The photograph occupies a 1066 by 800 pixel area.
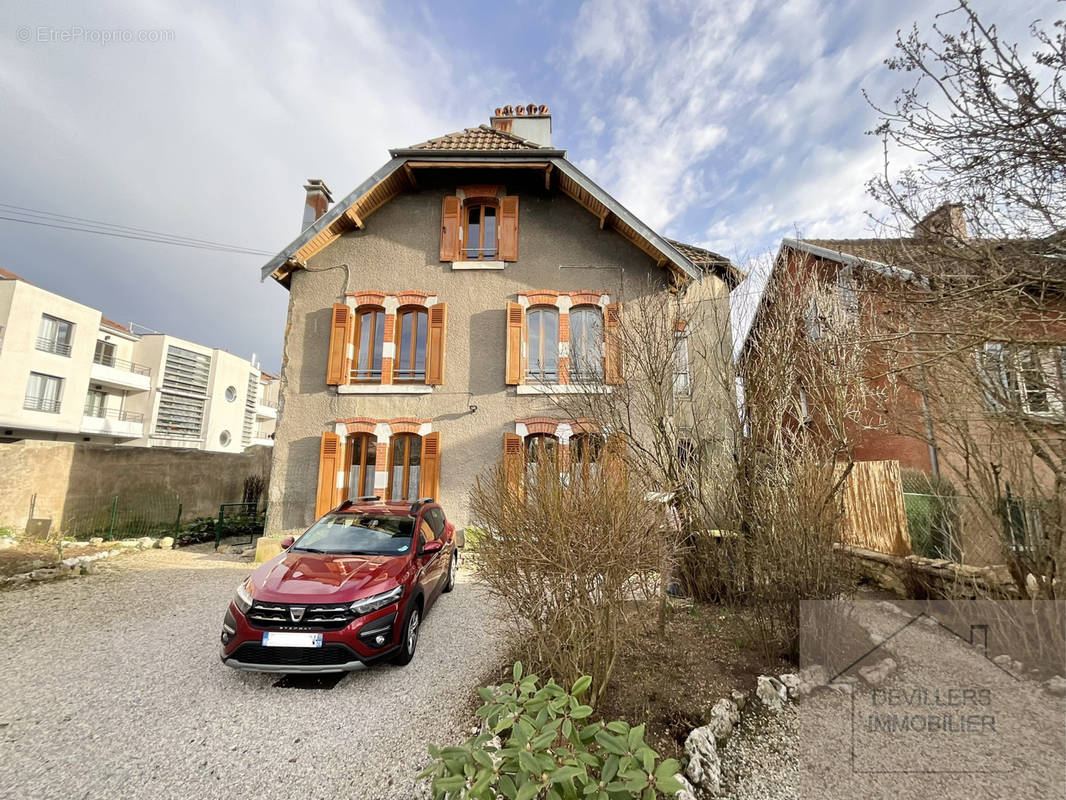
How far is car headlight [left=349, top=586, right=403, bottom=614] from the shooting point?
151 inches

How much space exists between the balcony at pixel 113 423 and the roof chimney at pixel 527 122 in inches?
1205

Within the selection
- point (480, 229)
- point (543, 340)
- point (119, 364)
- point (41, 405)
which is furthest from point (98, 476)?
point (119, 364)

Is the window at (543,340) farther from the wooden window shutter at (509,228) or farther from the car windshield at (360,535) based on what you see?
the car windshield at (360,535)

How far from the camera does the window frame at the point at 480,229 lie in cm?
1031

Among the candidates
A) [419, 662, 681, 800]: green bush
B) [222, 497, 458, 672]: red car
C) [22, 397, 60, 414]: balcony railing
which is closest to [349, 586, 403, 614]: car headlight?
[222, 497, 458, 672]: red car

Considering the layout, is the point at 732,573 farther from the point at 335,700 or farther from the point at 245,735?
the point at 245,735

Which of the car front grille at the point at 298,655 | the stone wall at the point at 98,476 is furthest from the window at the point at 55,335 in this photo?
the car front grille at the point at 298,655

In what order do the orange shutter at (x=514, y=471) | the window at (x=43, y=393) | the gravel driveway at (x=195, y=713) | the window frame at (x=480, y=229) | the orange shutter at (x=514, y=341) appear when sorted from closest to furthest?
the gravel driveway at (x=195, y=713) < the orange shutter at (x=514, y=471) < the orange shutter at (x=514, y=341) < the window frame at (x=480, y=229) < the window at (x=43, y=393)

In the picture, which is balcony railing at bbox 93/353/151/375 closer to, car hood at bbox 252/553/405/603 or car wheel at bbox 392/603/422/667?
car hood at bbox 252/553/405/603

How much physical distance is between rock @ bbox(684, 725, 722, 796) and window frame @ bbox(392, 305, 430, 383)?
26.8ft

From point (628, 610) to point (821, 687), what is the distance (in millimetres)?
1727

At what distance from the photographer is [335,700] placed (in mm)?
3578

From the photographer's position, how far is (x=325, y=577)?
13.3 feet

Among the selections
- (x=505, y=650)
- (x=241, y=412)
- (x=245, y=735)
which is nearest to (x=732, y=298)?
(x=505, y=650)
